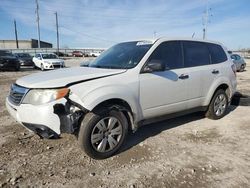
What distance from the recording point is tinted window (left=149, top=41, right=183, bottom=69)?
14.9ft

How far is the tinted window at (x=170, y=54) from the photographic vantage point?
4555mm

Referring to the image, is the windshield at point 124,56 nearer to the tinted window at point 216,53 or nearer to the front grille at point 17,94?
the front grille at point 17,94

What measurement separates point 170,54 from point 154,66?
0.77 metres

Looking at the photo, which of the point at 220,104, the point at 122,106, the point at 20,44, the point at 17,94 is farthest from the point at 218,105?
the point at 20,44

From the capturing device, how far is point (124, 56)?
461cm

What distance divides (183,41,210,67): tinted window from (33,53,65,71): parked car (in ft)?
52.1

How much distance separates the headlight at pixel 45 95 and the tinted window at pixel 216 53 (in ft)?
11.8

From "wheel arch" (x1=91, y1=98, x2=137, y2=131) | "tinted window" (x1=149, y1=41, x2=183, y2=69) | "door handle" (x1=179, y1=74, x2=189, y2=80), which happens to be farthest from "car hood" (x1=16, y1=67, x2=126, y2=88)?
"door handle" (x1=179, y1=74, x2=189, y2=80)

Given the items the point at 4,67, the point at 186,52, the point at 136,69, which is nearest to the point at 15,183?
Answer: the point at 136,69

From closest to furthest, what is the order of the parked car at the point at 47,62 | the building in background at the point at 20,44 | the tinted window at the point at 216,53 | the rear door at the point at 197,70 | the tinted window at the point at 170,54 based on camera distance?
the tinted window at the point at 170,54 < the rear door at the point at 197,70 < the tinted window at the point at 216,53 < the parked car at the point at 47,62 < the building in background at the point at 20,44

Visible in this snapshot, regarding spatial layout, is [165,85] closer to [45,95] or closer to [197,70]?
[197,70]

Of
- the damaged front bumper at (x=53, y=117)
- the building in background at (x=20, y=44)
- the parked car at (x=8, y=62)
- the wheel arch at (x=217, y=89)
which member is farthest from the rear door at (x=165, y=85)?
the building in background at (x=20, y=44)

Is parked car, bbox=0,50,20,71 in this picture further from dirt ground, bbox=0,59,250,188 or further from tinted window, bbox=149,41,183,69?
Result: tinted window, bbox=149,41,183,69

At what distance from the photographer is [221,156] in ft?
13.3
